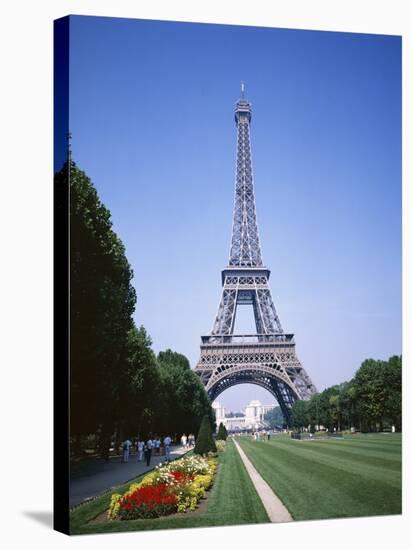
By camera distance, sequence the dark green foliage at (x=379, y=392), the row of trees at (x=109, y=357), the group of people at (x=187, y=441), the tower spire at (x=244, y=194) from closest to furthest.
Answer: the row of trees at (x=109, y=357), the tower spire at (x=244, y=194), the dark green foliage at (x=379, y=392), the group of people at (x=187, y=441)

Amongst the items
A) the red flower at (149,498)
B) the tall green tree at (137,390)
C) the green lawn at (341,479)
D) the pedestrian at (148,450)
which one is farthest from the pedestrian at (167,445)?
the red flower at (149,498)

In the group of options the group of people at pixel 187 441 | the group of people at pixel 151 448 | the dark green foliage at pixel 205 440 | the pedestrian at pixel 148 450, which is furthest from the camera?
the group of people at pixel 187 441

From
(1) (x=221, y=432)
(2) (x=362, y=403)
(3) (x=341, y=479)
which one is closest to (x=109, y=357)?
(1) (x=221, y=432)

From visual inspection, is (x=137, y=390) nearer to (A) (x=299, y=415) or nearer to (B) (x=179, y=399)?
(B) (x=179, y=399)

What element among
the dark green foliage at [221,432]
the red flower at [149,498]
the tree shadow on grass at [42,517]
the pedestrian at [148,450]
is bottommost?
the tree shadow on grass at [42,517]

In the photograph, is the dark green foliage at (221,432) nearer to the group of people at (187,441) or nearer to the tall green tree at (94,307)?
the group of people at (187,441)

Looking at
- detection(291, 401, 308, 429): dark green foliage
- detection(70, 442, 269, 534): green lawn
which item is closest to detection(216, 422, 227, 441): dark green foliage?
detection(70, 442, 269, 534): green lawn
